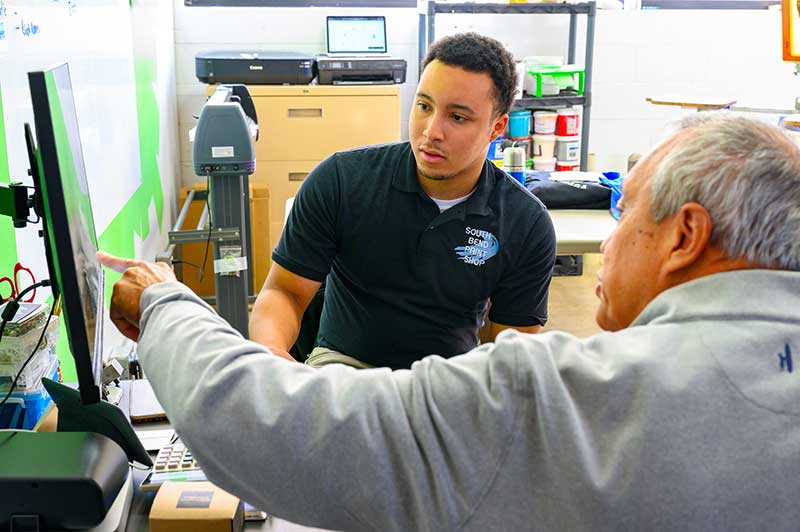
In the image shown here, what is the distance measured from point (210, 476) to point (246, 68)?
368cm

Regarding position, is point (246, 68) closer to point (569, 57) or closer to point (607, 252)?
point (569, 57)

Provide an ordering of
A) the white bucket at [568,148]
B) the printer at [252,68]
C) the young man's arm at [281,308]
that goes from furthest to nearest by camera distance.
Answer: the white bucket at [568,148]
the printer at [252,68]
the young man's arm at [281,308]

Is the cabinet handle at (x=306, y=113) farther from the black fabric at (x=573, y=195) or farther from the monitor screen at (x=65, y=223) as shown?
the monitor screen at (x=65, y=223)

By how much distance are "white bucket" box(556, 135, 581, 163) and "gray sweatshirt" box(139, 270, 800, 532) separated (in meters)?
4.10

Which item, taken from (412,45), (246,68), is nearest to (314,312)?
(246,68)

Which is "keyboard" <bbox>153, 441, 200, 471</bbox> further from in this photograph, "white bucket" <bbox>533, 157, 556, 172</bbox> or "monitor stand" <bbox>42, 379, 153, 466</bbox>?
"white bucket" <bbox>533, 157, 556, 172</bbox>

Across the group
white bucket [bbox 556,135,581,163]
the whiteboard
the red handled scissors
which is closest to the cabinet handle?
the whiteboard

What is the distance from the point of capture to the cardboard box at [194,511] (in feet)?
3.33

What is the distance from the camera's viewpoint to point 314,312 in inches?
82.9

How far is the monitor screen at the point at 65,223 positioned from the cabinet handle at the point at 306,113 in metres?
3.30

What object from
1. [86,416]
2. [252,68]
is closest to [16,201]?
[86,416]

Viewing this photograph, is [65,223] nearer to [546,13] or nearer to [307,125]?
[307,125]

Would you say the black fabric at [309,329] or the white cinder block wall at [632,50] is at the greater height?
the white cinder block wall at [632,50]

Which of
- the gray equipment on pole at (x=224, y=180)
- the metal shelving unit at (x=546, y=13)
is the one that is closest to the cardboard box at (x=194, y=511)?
the gray equipment on pole at (x=224, y=180)
